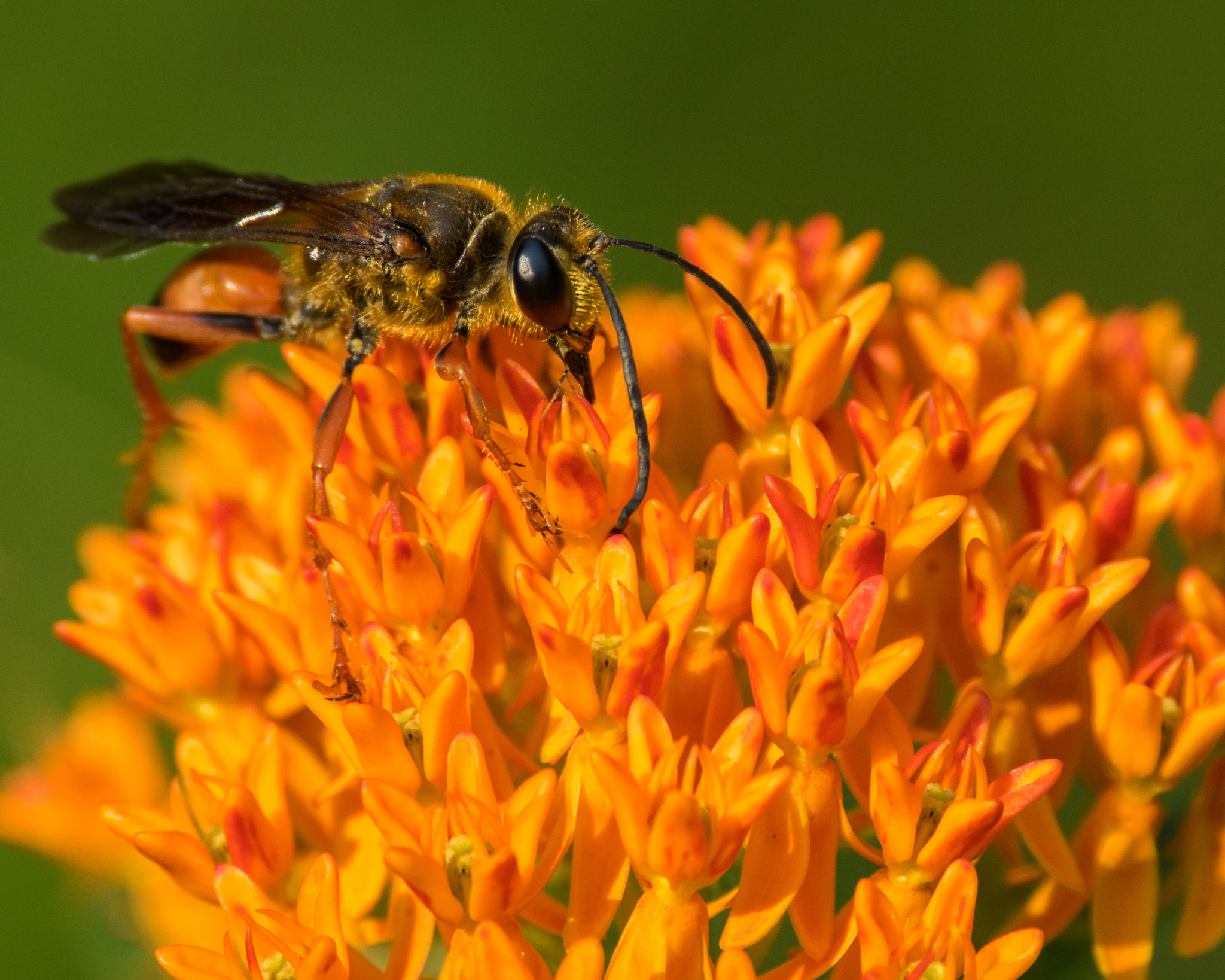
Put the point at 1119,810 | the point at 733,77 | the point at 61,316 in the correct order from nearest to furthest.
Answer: the point at 1119,810 → the point at 61,316 → the point at 733,77

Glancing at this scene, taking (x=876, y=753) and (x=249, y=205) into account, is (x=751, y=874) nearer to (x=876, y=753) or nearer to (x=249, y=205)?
(x=876, y=753)

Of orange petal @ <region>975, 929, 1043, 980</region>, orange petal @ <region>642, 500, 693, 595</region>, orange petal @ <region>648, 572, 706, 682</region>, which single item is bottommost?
orange petal @ <region>975, 929, 1043, 980</region>

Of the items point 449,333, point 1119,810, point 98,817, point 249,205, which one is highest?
point 249,205

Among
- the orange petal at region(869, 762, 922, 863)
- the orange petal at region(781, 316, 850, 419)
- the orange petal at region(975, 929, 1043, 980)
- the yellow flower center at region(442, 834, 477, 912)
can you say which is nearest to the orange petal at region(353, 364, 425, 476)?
the orange petal at region(781, 316, 850, 419)

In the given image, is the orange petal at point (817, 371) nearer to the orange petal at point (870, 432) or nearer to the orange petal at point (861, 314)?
the orange petal at point (861, 314)

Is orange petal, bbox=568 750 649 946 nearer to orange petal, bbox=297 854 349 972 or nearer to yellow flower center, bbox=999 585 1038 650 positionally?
orange petal, bbox=297 854 349 972

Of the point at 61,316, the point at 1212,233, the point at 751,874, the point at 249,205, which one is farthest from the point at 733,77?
the point at 751,874

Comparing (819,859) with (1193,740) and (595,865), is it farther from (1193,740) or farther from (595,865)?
(1193,740)
